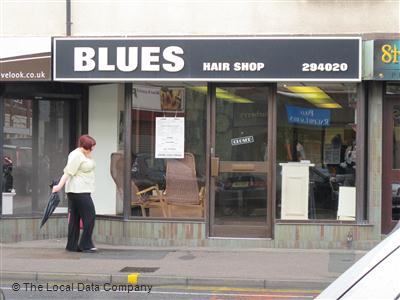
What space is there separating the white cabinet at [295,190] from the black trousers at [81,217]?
3.15m

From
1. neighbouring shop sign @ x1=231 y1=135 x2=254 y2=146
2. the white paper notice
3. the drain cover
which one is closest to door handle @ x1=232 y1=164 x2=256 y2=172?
neighbouring shop sign @ x1=231 y1=135 x2=254 y2=146

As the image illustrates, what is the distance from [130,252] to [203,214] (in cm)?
140

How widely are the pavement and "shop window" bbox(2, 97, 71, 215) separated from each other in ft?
3.07

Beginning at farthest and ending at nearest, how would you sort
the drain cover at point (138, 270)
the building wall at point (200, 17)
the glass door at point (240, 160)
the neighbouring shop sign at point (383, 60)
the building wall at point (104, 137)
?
the building wall at point (104, 137)
the glass door at point (240, 160)
the building wall at point (200, 17)
the neighbouring shop sign at point (383, 60)
the drain cover at point (138, 270)

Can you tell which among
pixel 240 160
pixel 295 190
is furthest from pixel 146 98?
pixel 295 190

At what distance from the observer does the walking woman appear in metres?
9.06

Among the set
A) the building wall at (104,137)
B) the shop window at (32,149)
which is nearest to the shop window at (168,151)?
the building wall at (104,137)

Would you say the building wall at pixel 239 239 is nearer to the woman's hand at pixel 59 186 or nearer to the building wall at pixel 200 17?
the woman's hand at pixel 59 186

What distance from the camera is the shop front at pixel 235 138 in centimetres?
932

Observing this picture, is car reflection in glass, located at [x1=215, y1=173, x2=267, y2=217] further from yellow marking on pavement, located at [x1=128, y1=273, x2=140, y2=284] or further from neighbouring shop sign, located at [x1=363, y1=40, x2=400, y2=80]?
yellow marking on pavement, located at [x1=128, y1=273, x2=140, y2=284]

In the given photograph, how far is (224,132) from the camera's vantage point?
9.76 metres

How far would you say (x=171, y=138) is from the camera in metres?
9.94

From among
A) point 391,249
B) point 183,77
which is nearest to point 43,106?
point 183,77

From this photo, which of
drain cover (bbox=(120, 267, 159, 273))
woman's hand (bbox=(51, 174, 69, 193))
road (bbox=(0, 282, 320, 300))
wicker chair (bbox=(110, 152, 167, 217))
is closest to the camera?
road (bbox=(0, 282, 320, 300))
